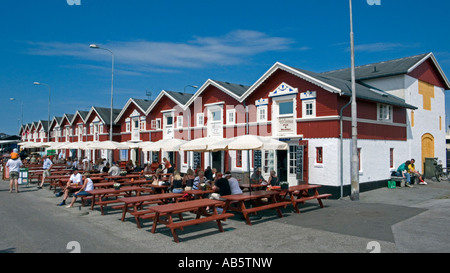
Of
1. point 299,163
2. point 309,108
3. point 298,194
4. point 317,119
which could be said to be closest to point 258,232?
point 298,194

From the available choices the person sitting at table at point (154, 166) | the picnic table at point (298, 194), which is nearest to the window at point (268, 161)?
the picnic table at point (298, 194)

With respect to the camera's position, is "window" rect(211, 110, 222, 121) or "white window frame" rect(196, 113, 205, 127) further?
"white window frame" rect(196, 113, 205, 127)

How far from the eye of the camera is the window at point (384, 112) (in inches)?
705

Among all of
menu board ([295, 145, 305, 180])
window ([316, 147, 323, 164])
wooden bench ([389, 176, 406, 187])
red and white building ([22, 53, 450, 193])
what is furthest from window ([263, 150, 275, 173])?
wooden bench ([389, 176, 406, 187])

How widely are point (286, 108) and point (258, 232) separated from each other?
381 inches

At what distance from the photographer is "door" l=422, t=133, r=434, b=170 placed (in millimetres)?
22062

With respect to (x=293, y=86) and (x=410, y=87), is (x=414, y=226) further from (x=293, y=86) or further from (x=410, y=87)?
(x=410, y=87)

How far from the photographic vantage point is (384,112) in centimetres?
1820

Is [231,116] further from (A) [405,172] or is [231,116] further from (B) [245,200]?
(B) [245,200]

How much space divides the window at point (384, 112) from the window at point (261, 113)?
608cm

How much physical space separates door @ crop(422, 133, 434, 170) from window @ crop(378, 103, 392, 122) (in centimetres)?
534

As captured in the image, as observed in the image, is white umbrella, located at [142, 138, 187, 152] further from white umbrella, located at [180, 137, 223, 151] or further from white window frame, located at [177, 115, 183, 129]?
white window frame, located at [177, 115, 183, 129]

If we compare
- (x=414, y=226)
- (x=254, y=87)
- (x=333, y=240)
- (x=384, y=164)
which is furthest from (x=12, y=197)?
(x=384, y=164)
